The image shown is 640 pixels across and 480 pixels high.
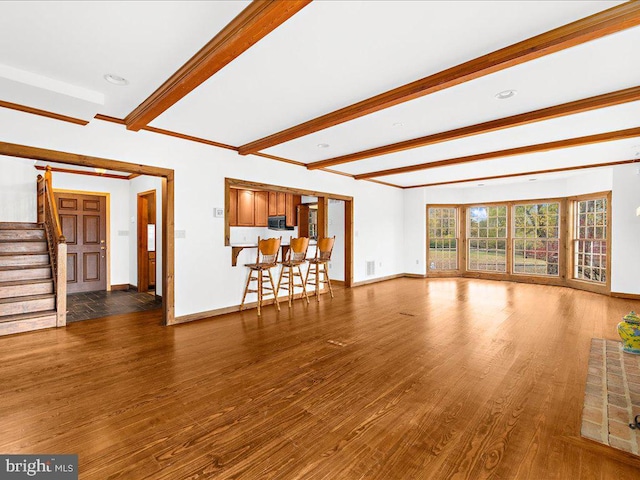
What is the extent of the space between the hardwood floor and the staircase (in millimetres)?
325

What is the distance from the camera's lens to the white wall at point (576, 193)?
19.3 ft

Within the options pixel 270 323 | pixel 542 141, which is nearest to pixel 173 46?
pixel 270 323

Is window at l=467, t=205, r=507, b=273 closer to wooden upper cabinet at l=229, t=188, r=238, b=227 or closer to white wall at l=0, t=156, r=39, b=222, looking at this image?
wooden upper cabinet at l=229, t=188, r=238, b=227

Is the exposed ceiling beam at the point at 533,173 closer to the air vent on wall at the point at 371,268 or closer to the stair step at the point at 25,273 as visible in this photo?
the air vent on wall at the point at 371,268

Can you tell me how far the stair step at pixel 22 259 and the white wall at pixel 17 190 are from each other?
6.21 ft

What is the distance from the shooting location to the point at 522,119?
3.59 m

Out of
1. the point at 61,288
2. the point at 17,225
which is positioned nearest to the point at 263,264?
the point at 61,288

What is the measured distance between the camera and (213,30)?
2170mm

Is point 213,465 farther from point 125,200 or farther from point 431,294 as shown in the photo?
point 125,200

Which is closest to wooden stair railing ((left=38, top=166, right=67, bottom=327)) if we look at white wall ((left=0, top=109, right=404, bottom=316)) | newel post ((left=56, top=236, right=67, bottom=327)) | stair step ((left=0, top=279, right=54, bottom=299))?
newel post ((left=56, top=236, right=67, bottom=327))

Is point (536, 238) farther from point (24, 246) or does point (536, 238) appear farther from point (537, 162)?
point (24, 246)

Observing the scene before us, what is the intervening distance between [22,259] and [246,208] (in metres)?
4.36

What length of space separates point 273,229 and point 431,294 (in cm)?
431

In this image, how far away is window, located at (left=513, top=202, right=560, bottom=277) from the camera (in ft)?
25.1
